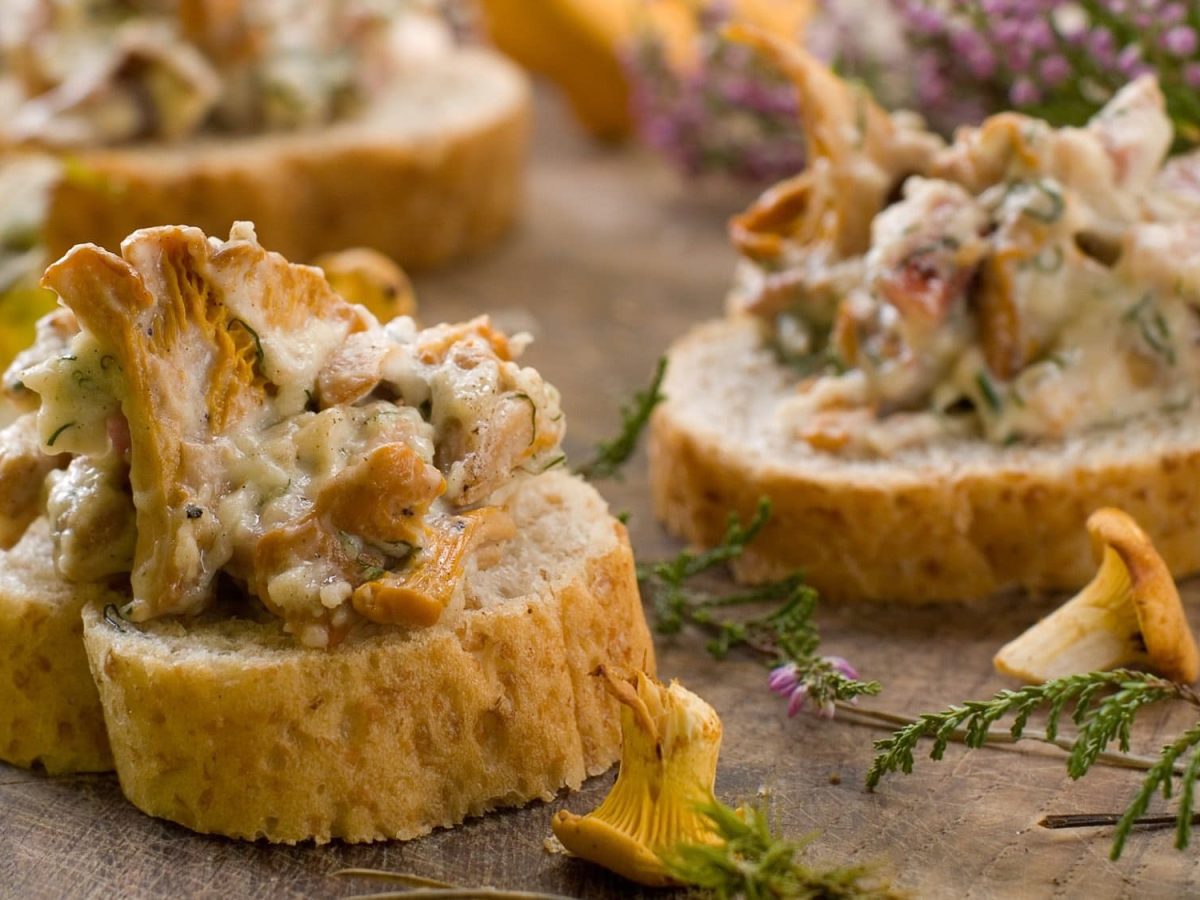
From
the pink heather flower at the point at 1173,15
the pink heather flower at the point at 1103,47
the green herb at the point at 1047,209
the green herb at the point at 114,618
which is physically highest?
the pink heather flower at the point at 1173,15

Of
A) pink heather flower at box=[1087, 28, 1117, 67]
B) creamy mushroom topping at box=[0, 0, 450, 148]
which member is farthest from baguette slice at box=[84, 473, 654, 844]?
creamy mushroom topping at box=[0, 0, 450, 148]

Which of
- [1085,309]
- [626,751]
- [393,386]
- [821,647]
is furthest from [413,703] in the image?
[1085,309]

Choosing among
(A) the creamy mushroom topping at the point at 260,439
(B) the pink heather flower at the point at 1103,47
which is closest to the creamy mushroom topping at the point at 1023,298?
(B) the pink heather flower at the point at 1103,47

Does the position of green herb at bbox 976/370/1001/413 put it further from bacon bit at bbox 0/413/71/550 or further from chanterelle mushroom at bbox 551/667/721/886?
bacon bit at bbox 0/413/71/550

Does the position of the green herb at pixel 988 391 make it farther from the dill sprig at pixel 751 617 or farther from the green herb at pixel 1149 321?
the dill sprig at pixel 751 617

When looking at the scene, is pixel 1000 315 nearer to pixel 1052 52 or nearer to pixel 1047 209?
pixel 1047 209

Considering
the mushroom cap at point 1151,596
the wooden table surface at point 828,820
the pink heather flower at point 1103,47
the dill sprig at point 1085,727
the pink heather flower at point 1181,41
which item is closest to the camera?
the dill sprig at point 1085,727

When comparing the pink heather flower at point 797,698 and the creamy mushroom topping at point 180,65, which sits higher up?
the creamy mushroom topping at point 180,65

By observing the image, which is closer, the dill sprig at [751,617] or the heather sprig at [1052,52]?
the dill sprig at [751,617]
